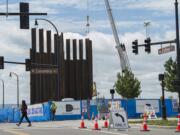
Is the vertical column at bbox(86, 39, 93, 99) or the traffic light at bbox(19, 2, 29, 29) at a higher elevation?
the vertical column at bbox(86, 39, 93, 99)

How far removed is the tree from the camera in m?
99.5

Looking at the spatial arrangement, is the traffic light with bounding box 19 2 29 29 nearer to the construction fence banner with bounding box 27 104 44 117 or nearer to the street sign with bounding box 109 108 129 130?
the street sign with bounding box 109 108 129 130

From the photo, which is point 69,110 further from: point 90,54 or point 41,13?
point 90,54

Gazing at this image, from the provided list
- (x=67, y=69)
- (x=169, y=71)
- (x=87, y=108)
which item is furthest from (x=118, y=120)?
(x=67, y=69)

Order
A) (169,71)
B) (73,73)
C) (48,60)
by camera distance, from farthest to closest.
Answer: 1. (73,73)
2. (48,60)
3. (169,71)

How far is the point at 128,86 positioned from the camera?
9862 centimetres

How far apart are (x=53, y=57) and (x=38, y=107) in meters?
48.0

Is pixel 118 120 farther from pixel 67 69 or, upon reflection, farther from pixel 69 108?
pixel 67 69

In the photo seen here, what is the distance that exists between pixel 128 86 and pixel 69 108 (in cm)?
3995

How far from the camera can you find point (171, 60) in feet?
280

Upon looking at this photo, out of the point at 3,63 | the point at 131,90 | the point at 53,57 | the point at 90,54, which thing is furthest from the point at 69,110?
the point at 90,54

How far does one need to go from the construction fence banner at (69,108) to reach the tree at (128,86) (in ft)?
130

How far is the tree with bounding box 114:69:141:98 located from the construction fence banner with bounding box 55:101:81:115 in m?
39.6

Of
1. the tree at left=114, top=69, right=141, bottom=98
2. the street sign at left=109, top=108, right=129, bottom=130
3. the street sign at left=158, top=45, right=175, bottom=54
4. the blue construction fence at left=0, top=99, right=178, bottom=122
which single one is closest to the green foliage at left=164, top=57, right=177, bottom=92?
the tree at left=114, top=69, right=141, bottom=98
